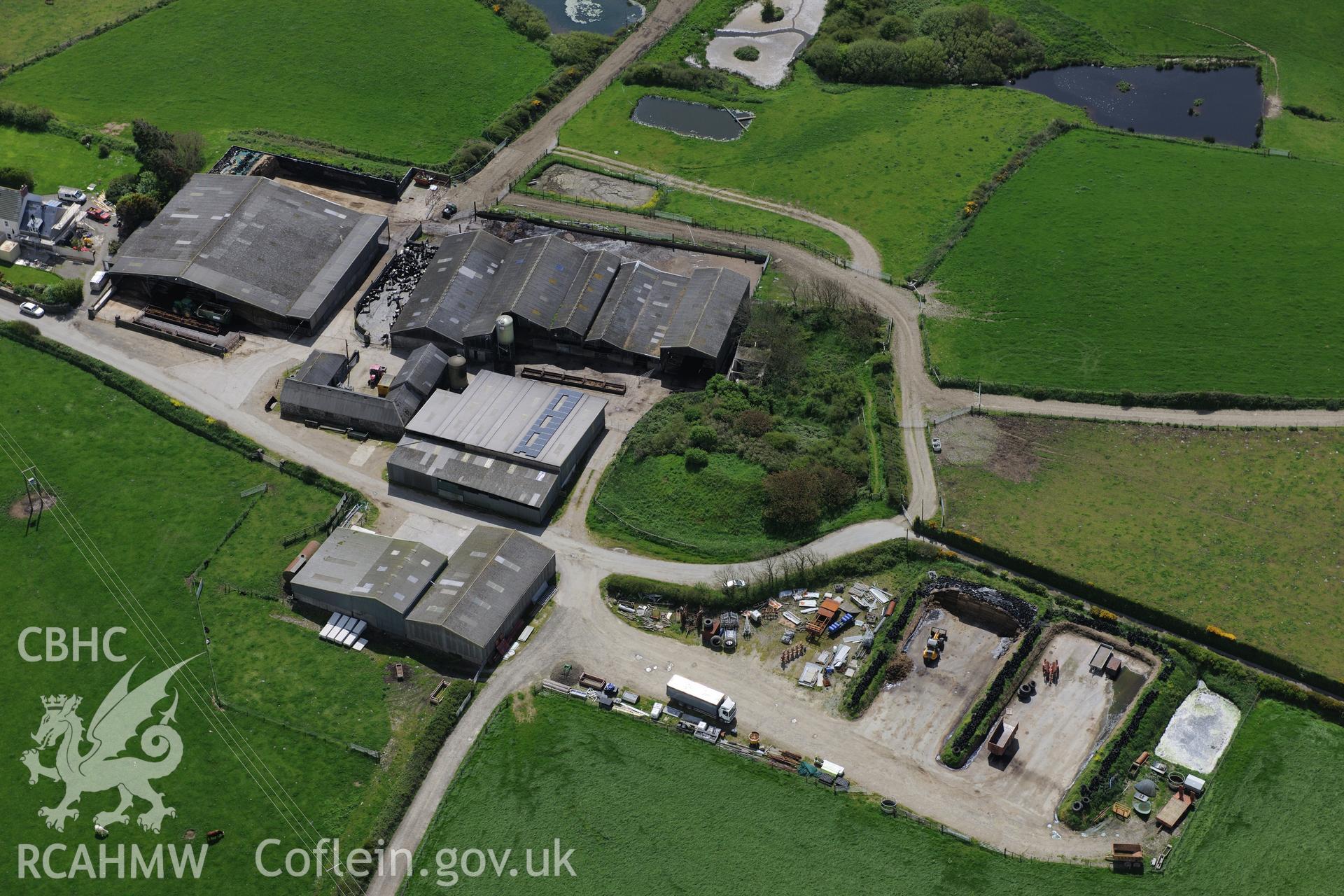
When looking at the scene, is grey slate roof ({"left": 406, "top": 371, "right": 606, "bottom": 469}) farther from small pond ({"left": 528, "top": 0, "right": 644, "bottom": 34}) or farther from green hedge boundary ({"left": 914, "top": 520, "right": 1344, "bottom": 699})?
small pond ({"left": 528, "top": 0, "right": 644, "bottom": 34})

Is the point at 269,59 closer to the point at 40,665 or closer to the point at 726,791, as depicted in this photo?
the point at 40,665

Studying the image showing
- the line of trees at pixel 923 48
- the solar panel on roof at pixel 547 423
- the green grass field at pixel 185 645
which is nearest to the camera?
the green grass field at pixel 185 645

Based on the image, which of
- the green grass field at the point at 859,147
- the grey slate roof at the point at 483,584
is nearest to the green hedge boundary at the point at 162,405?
the grey slate roof at the point at 483,584

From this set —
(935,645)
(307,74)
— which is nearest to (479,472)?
(935,645)

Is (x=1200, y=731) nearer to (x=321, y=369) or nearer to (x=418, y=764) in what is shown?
(x=418, y=764)

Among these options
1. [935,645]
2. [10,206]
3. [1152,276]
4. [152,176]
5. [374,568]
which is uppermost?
[1152,276]

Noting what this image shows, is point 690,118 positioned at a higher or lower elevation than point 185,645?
higher

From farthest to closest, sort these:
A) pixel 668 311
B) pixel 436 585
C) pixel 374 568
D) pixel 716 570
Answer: pixel 668 311
pixel 716 570
pixel 374 568
pixel 436 585

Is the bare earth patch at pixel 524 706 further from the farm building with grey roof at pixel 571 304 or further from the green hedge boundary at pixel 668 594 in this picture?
the farm building with grey roof at pixel 571 304
